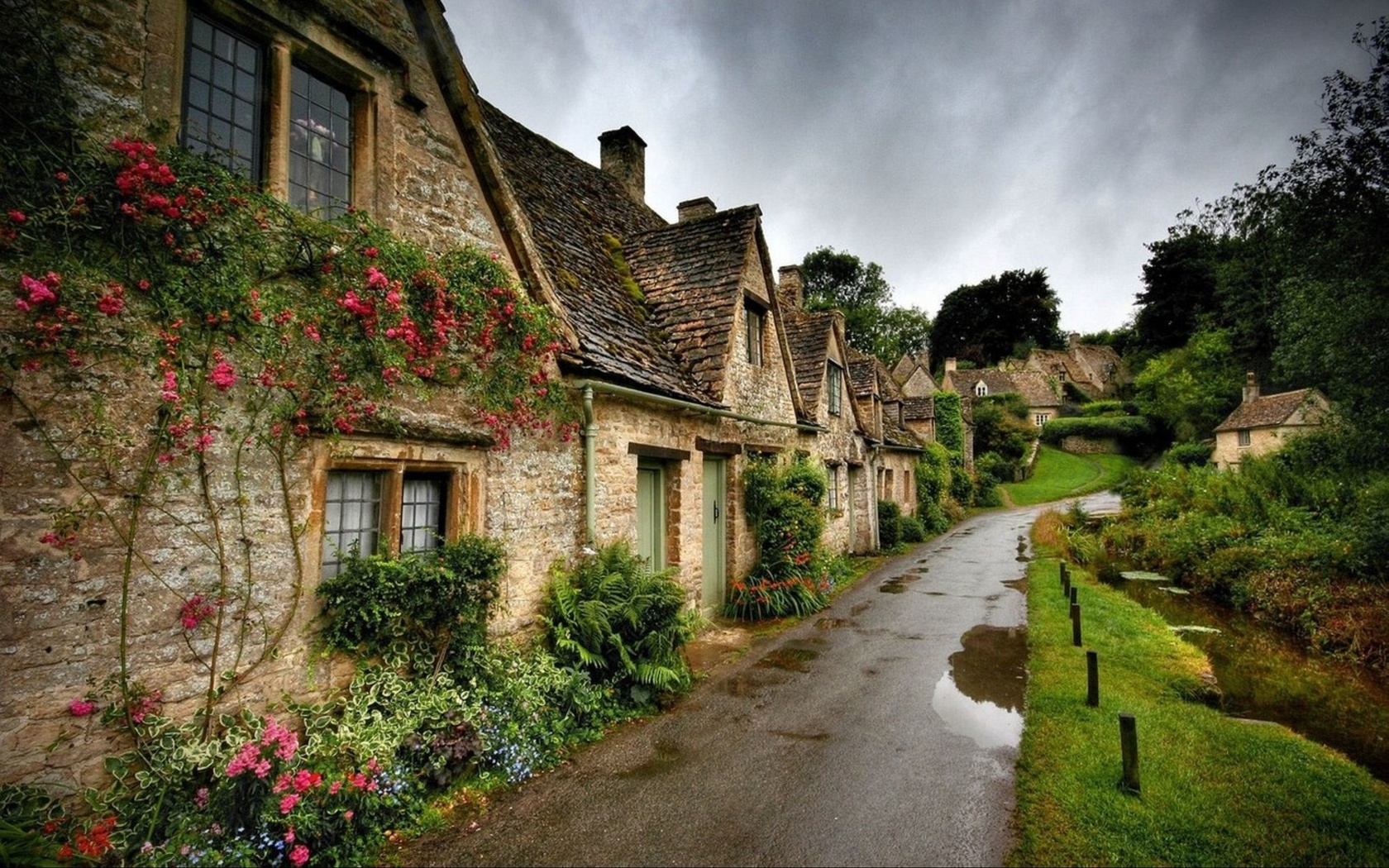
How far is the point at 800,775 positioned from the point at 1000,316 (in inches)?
2881

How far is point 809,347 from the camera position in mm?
16719

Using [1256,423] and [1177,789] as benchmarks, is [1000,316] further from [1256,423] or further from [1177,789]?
[1177,789]

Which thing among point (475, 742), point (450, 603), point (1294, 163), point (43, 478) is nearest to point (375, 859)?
point (475, 742)

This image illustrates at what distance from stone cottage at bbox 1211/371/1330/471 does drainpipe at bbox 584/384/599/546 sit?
41.5 meters

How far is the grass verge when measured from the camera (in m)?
4.17

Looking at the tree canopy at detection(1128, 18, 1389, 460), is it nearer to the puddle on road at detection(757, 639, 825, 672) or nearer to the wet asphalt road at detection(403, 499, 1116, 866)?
the wet asphalt road at detection(403, 499, 1116, 866)

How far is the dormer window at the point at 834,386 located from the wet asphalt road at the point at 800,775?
8.60 meters

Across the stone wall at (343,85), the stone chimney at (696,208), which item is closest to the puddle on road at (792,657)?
the stone wall at (343,85)

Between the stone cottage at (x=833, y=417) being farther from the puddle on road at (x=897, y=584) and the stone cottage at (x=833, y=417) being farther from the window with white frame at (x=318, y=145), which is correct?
the window with white frame at (x=318, y=145)

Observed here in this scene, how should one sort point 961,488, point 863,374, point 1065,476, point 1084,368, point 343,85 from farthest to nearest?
point 1084,368 < point 1065,476 < point 961,488 < point 863,374 < point 343,85

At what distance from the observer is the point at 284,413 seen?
454cm

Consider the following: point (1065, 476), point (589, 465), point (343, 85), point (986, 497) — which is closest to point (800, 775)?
point (589, 465)

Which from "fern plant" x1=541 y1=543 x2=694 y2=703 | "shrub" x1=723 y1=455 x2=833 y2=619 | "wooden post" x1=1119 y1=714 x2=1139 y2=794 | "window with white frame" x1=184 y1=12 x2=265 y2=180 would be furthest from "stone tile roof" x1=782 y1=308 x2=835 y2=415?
"window with white frame" x1=184 y1=12 x2=265 y2=180

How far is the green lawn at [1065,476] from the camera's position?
125ft
